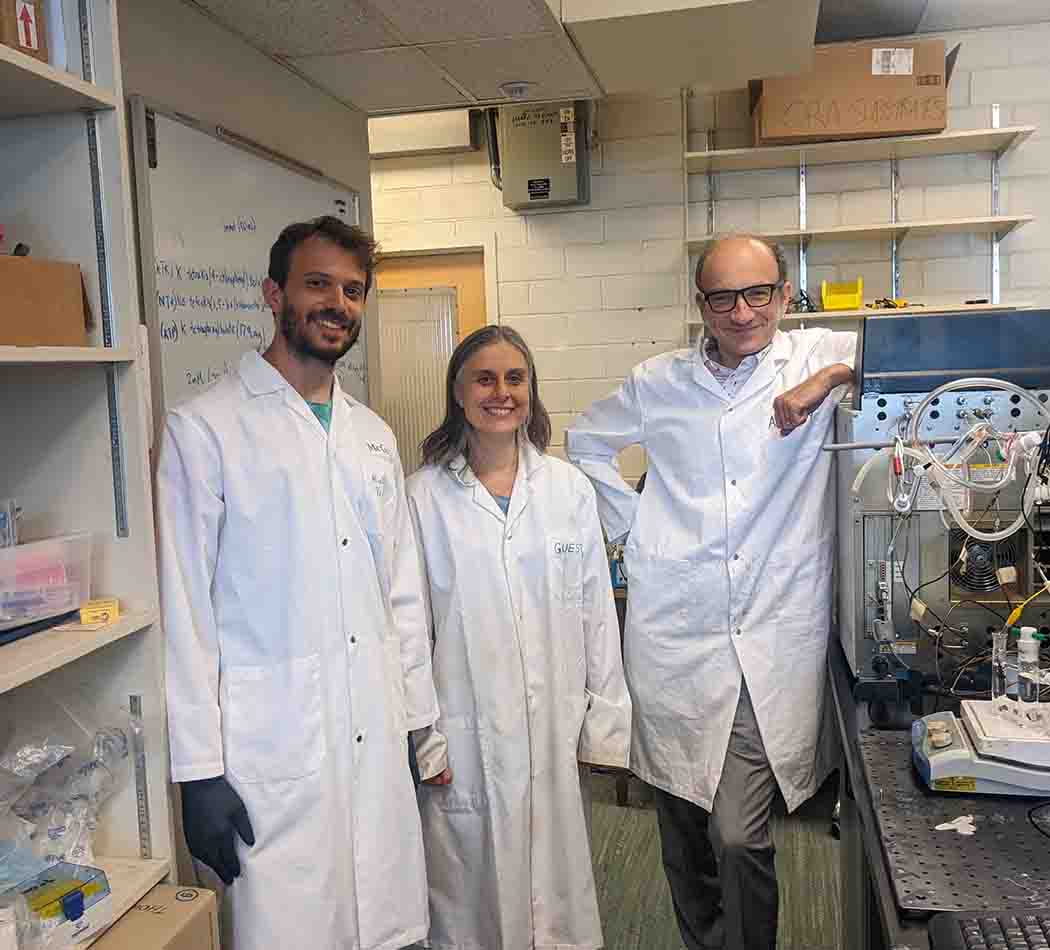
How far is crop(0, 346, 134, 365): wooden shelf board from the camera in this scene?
1.00 meters

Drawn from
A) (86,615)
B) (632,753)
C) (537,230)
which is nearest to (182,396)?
(86,615)

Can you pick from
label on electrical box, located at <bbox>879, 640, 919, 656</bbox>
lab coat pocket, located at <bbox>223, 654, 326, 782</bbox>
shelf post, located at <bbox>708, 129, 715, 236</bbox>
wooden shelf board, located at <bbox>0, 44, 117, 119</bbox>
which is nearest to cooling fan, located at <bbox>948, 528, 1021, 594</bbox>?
label on electrical box, located at <bbox>879, 640, 919, 656</bbox>

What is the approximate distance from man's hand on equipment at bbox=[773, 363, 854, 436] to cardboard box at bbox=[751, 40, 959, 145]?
181 cm

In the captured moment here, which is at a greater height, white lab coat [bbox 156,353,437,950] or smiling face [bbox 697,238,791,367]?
smiling face [bbox 697,238,791,367]

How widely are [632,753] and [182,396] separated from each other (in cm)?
124

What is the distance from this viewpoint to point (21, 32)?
3.45ft

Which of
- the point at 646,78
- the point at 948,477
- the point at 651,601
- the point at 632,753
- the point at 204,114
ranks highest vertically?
the point at 646,78

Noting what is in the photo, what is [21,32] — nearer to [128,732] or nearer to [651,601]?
[128,732]

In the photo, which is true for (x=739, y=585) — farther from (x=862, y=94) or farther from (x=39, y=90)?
(x=862, y=94)

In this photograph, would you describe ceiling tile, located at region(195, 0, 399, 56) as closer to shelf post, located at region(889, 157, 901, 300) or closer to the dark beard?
the dark beard

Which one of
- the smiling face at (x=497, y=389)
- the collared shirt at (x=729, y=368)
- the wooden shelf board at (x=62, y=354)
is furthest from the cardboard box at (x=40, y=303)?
the collared shirt at (x=729, y=368)

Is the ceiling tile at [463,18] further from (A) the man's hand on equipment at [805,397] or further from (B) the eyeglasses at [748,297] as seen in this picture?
(A) the man's hand on equipment at [805,397]

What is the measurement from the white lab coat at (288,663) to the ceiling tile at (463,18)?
0.80 meters

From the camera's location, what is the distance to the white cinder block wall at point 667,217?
3459 mm
